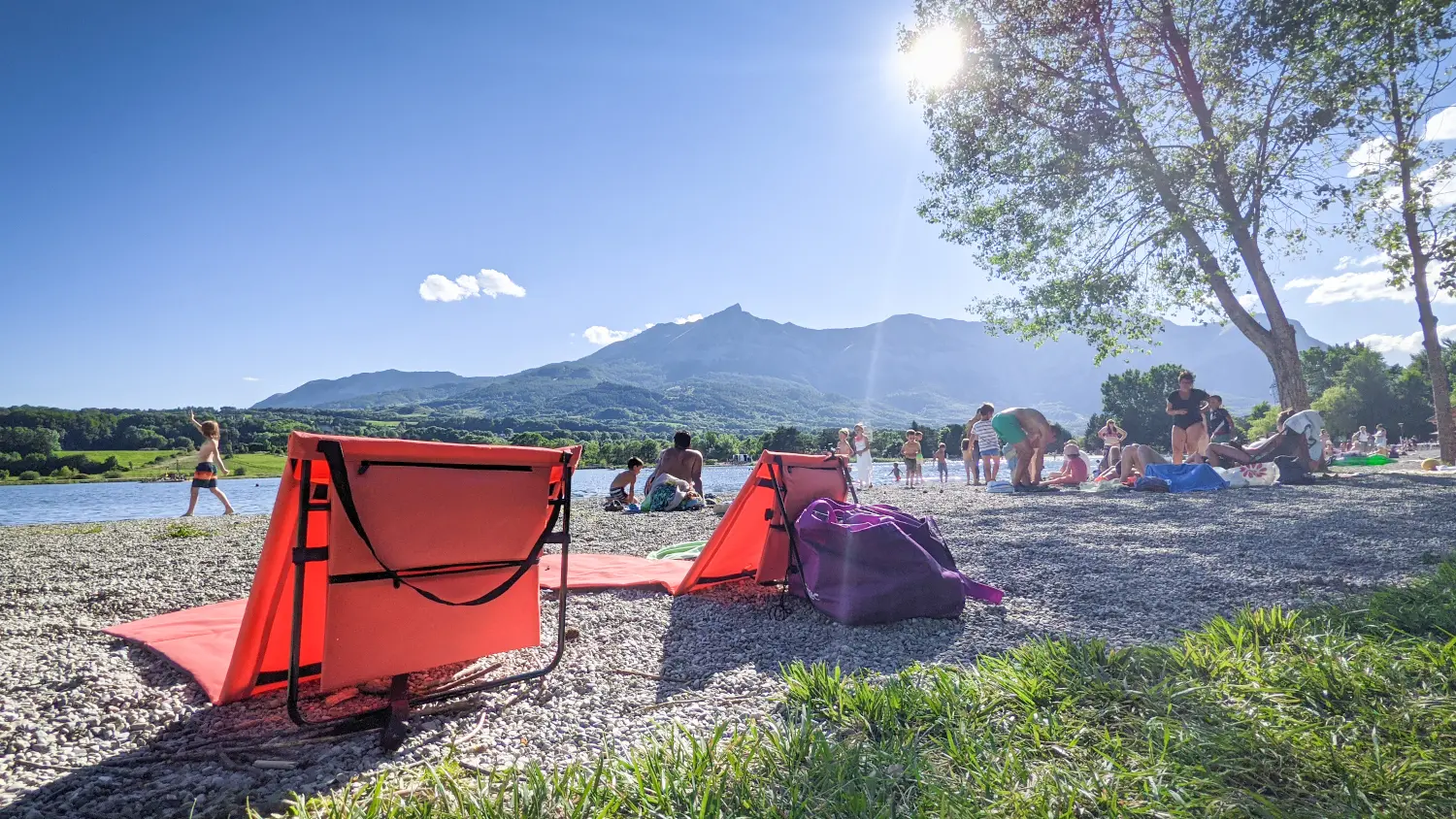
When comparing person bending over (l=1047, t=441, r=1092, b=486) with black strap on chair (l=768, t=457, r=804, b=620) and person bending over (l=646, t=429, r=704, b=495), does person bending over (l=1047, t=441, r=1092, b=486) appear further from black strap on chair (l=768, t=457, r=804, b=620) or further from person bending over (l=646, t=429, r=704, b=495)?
black strap on chair (l=768, t=457, r=804, b=620)

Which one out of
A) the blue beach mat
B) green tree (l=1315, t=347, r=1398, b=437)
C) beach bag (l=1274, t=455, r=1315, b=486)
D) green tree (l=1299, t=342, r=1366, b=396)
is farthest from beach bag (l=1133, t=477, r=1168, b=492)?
green tree (l=1299, t=342, r=1366, b=396)

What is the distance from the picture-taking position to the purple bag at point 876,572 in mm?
4023

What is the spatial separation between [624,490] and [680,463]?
1553 mm

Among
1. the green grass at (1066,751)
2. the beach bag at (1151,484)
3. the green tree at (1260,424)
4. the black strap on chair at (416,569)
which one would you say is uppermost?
the green tree at (1260,424)

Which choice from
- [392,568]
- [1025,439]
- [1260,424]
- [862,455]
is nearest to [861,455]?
[862,455]

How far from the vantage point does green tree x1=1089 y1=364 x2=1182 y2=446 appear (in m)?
75.9

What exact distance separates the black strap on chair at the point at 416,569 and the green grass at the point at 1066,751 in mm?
747

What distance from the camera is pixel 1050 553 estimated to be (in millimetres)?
6160

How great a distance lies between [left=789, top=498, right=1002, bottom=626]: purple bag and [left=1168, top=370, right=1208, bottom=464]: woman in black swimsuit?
10.7 meters

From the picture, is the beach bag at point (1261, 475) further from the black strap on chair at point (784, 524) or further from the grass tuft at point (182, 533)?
the grass tuft at point (182, 533)

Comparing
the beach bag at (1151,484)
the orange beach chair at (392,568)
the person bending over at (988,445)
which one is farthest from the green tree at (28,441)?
the beach bag at (1151,484)

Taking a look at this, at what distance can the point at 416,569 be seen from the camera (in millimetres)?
2658

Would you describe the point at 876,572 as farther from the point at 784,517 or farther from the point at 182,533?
the point at 182,533

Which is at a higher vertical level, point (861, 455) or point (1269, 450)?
point (1269, 450)
